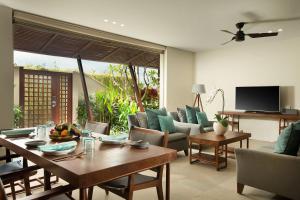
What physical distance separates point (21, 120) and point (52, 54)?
1539mm

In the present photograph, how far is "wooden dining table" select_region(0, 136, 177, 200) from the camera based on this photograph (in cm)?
133

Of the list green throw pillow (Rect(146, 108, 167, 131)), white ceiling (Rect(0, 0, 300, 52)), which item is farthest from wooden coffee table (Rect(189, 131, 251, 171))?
white ceiling (Rect(0, 0, 300, 52))

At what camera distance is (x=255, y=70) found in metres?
6.39

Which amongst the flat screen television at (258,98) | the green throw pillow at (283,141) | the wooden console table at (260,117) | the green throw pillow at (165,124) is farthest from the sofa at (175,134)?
the flat screen television at (258,98)

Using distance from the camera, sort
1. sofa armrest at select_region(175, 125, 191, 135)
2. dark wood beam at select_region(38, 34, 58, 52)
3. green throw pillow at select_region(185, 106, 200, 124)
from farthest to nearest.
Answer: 1. green throw pillow at select_region(185, 106, 200, 124)
2. dark wood beam at select_region(38, 34, 58, 52)
3. sofa armrest at select_region(175, 125, 191, 135)

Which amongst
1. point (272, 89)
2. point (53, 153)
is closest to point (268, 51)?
point (272, 89)

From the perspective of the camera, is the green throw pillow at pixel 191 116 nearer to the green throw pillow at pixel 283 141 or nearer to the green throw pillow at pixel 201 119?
the green throw pillow at pixel 201 119

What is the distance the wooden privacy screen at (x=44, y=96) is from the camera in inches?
186

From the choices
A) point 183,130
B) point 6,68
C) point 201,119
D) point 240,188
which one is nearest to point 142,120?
point 183,130

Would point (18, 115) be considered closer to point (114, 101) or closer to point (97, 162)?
point (114, 101)

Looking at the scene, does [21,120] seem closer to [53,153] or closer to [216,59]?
[53,153]

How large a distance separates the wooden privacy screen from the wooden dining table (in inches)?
119

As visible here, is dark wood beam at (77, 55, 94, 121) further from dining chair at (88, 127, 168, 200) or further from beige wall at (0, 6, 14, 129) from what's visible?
dining chair at (88, 127, 168, 200)

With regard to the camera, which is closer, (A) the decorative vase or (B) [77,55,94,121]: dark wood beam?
(A) the decorative vase
